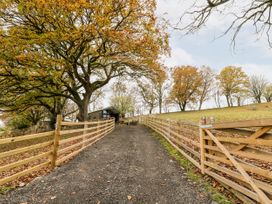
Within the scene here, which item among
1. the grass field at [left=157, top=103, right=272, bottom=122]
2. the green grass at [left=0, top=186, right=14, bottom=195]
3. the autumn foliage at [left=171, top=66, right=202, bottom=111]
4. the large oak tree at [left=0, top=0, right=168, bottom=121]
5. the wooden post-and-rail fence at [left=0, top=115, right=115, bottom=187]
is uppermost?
the autumn foliage at [left=171, top=66, right=202, bottom=111]

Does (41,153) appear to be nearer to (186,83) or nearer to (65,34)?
(65,34)

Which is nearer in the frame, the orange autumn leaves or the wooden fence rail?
the wooden fence rail

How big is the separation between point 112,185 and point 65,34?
330 inches

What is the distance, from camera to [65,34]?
32.9ft

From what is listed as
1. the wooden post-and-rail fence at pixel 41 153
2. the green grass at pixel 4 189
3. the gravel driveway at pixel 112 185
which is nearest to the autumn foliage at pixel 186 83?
the wooden post-and-rail fence at pixel 41 153

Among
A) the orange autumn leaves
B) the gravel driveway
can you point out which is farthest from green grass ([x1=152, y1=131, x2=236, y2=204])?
the orange autumn leaves

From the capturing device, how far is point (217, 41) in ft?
19.3

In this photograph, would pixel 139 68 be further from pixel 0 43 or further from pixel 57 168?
pixel 57 168

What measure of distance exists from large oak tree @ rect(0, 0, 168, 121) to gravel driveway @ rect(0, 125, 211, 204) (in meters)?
7.32

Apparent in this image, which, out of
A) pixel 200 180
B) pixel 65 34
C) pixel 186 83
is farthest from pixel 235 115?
pixel 186 83

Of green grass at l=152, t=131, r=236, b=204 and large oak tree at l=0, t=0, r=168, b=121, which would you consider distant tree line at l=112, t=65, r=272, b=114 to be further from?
green grass at l=152, t=131, r=236, b=204

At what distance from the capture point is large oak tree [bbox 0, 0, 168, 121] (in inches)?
399

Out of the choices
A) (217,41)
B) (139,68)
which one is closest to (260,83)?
(139,68)

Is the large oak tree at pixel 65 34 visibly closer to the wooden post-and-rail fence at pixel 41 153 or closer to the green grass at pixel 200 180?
the wooden post-and-rail fence at pixel 41 153
